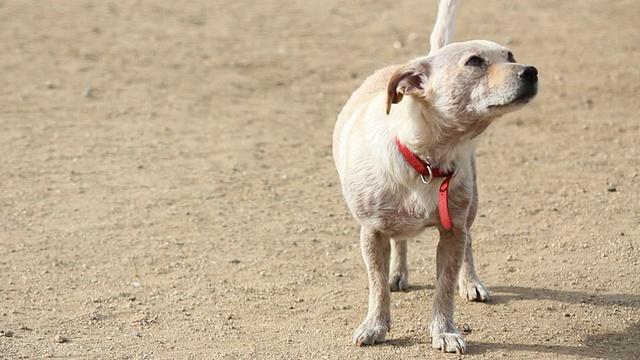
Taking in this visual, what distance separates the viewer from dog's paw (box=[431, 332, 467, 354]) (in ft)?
18.7

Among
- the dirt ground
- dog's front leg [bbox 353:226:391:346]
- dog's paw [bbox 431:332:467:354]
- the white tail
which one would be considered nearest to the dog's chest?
dog's front leg [bbox 353:226:391:346]

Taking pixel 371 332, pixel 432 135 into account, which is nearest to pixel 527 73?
Answer: pixel 432 135

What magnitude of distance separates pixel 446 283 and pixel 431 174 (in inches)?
26.9

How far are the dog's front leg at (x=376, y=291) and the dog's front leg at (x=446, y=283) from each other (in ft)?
0.92

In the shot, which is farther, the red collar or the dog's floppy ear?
the red collar

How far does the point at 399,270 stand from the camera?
6801 millimetres

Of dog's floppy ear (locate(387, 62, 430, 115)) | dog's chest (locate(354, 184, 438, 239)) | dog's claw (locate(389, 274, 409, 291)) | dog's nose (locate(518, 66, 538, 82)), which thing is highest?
dog's nose (locate(518, 66, 538, 82))

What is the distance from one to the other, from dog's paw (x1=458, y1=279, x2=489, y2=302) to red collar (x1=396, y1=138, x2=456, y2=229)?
113 centimetres

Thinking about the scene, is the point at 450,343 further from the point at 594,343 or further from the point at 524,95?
the point at 524,95

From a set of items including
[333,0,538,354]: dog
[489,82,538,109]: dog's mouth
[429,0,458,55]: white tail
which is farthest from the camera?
[429,0,458,55]: white tail

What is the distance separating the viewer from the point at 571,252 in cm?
729

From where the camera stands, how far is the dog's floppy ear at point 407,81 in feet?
17.9

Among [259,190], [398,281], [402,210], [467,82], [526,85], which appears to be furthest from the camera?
[259,190]

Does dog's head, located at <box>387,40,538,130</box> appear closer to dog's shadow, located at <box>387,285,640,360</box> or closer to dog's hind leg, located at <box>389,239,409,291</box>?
dog's shadow, located at <box>387,285,640,360</box>
